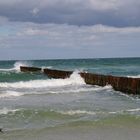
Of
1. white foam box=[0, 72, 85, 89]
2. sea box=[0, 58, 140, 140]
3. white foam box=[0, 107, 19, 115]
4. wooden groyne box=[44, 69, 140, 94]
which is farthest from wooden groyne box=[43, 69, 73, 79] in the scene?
white foam box=[0, 107, 19, 115]

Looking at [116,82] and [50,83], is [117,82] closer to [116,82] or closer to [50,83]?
[116,82]

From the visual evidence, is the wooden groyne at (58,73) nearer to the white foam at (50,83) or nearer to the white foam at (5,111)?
the white foam at (50,83)

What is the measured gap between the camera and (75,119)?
15.5 m

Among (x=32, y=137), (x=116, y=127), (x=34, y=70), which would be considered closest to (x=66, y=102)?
(x=116, y=127)

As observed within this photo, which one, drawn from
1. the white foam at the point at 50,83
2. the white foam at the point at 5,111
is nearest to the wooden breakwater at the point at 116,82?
the white foam at the point at 50,83

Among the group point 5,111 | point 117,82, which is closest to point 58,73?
point 117,82

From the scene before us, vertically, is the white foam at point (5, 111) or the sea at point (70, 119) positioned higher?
the white foam at point (5, 111)

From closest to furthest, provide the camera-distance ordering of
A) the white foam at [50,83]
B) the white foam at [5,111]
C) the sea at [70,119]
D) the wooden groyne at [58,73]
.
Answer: the sea at [70,119]
the white foam at [5,111]
the white foam at [50,83]
the wooden groyne at [58,73]

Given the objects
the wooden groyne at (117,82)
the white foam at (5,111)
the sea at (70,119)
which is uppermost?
the wooden groyne at (117,82)

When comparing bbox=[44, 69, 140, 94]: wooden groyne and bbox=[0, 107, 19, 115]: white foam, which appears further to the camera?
bbox=[44, 69, 140, 94]: wooden groyne

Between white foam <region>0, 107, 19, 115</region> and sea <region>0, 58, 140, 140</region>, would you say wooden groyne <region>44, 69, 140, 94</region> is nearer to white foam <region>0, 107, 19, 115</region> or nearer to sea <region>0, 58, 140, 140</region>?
sea <region>0, 58, 140, 140</region>

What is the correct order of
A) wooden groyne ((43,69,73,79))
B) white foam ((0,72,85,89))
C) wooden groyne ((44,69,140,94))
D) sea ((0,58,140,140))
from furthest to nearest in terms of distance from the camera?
wooden groyne ((43,69,73,79)) → white foam ((0,72,85,89)) → wooden groyne ((44,69,140,94)) → sea ((0,58,140,140))

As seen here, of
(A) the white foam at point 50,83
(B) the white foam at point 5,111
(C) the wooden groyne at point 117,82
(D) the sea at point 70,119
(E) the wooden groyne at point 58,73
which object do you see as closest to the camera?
(D) the sea at point 70,119

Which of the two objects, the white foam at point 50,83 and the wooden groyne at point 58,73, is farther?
the wooden groyne at point 58,73
